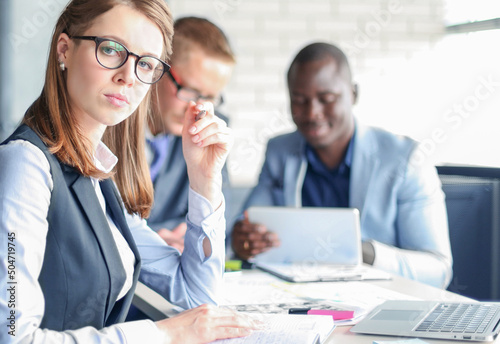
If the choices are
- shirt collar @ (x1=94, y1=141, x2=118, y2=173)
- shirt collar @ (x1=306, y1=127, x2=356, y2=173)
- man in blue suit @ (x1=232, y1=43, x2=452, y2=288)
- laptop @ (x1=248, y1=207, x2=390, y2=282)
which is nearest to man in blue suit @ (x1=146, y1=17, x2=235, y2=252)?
man in blue suit @ (x1=232, y1=43, x2=452, y2=288)

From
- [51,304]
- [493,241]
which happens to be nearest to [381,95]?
[493,241]

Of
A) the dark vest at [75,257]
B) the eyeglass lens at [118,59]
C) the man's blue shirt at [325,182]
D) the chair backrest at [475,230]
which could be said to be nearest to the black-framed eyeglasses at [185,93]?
the man's blue shirt at [325,182]

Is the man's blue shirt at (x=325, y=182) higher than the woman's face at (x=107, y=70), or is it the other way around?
the woman's face at (x=107, y=70)

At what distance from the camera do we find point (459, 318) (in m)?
1.36

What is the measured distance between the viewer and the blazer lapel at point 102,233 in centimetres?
130

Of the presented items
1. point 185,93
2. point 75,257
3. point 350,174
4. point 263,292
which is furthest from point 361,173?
point 75,257

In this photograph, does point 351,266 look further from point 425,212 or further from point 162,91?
point 162,91

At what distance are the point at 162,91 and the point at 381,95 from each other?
2.32 m

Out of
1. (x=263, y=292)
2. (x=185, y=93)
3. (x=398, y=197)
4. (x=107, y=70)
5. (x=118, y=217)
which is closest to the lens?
(x=107, y=70)

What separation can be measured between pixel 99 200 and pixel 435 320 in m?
0.81

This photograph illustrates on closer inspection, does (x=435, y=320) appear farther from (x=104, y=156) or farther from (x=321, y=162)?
(x=321, y=162)

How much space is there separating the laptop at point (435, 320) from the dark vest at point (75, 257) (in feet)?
1.81

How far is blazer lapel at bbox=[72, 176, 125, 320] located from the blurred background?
2998 millimetres

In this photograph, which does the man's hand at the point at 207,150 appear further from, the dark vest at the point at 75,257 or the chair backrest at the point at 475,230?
the chair backrest at the point at 475,230
